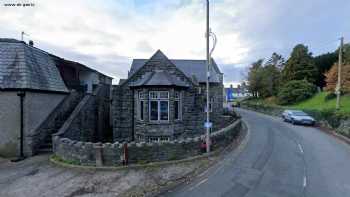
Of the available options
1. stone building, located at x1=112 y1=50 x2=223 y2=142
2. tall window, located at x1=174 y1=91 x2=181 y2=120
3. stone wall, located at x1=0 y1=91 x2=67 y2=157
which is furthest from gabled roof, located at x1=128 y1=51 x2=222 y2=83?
stone wall, located at x1=0 y1=91 x2=67 y2=157

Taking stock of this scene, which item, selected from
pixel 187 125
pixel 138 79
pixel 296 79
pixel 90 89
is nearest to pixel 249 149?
pixel 187 125

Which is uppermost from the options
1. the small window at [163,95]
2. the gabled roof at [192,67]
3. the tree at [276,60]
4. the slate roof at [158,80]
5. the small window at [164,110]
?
the tree at [276,60]

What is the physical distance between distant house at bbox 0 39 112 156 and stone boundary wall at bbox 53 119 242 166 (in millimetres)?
2735

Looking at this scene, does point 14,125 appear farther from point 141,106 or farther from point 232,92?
point 232,92

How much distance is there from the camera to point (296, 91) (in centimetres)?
4234

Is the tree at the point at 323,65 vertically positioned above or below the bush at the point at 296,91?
above

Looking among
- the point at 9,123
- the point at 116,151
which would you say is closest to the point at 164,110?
the point at 116,151

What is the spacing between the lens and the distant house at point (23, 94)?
13.8 meters

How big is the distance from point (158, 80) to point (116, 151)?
7.38 m

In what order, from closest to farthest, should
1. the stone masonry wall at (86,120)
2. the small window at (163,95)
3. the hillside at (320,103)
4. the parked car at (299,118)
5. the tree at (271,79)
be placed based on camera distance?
the stone masonry wall at (86,120)
the small window at (163,95)
the parked car at (299,118)
the hillside at (320,103)
the tree at (271,79)

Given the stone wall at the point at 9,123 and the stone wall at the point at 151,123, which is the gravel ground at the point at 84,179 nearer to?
the stone wall at the point at 9,123

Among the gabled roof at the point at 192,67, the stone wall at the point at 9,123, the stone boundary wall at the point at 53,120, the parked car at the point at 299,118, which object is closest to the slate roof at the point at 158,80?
the stone boundary wall at the point at 53,120

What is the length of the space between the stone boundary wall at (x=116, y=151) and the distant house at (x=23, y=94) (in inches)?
108

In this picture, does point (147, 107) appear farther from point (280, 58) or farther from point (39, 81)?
point (280, 58)
